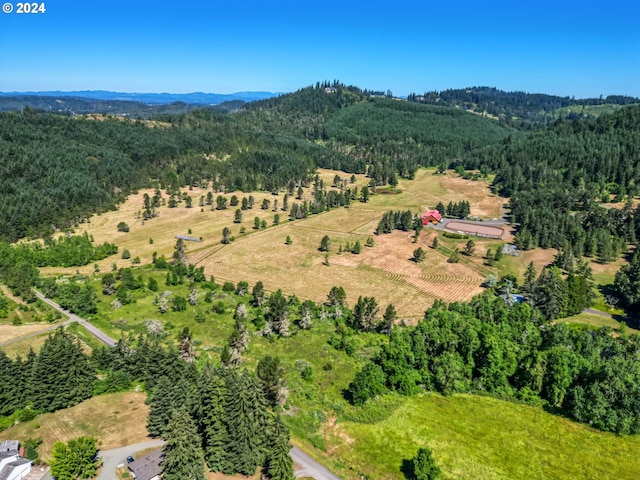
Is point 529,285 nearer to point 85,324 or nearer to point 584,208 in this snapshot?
point 584,208

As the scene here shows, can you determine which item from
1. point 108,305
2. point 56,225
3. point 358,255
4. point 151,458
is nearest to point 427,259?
point 358,255

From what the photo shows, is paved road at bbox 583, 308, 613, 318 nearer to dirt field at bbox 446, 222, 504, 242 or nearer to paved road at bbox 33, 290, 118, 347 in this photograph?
dirt field at bbox 446, 222, 504, 242

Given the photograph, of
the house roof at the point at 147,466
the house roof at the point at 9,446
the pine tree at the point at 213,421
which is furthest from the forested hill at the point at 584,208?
the house roof at the point at 9,446

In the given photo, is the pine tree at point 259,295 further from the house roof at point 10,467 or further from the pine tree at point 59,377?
the house roof at point 10,467

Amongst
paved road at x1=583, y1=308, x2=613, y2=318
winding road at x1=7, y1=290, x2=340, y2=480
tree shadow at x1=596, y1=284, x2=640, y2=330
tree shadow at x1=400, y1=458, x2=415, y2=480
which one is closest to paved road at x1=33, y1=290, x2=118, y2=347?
winding road at x1=7, y1=290, x2=340, y2=480

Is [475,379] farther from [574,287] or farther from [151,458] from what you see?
[151,458]

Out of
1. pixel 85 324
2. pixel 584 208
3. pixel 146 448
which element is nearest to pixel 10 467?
pixel 146 448

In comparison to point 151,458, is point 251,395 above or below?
above
